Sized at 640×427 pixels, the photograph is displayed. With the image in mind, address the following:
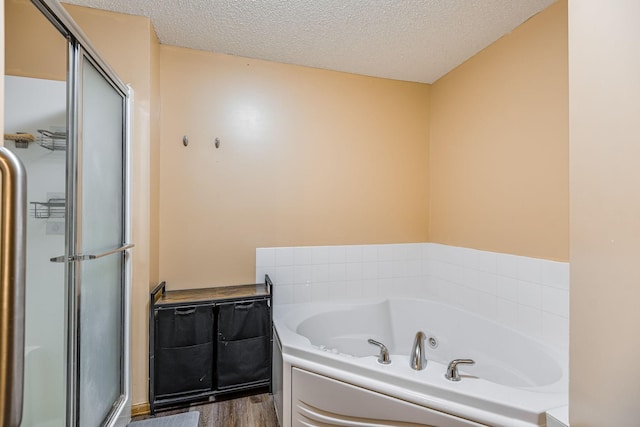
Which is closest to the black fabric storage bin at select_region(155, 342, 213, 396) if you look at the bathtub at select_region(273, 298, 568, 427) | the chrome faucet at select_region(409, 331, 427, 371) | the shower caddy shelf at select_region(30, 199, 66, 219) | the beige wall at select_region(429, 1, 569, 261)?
the bathtub at select_region(273, 298, 568, 427)

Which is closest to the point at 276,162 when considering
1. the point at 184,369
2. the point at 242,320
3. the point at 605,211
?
the point at 242,320

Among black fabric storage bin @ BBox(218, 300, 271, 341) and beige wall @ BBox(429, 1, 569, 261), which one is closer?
beige wall @ BBox(429, 1, 569, 261)

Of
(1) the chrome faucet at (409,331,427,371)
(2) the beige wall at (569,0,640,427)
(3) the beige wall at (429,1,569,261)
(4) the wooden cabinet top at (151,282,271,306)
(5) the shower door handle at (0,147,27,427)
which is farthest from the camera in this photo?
(4) the wooden cabinet top at (151,282,271,306)

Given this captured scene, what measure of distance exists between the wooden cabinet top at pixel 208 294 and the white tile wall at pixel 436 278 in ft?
0.59

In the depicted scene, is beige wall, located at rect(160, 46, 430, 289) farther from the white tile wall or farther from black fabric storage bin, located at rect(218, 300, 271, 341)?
black fabric storage bin, located at rect(218, 300, 271, 341)

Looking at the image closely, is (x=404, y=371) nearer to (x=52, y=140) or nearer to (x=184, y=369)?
(x=184, y=369)

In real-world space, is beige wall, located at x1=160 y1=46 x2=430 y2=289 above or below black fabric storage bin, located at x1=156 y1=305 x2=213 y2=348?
above

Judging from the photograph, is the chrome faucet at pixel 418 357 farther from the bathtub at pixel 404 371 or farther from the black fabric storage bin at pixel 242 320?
the black fabric storage bin at pixel 242 320

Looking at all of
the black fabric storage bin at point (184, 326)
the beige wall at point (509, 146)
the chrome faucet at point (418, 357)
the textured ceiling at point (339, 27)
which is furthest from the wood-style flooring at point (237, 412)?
the textured ceiling at point (339, 27)

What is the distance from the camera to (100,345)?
1.58 meters

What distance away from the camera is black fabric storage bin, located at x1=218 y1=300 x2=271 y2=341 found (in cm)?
201

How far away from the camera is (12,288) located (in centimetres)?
54

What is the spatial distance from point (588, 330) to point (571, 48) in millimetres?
749

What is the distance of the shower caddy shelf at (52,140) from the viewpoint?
1.25m
